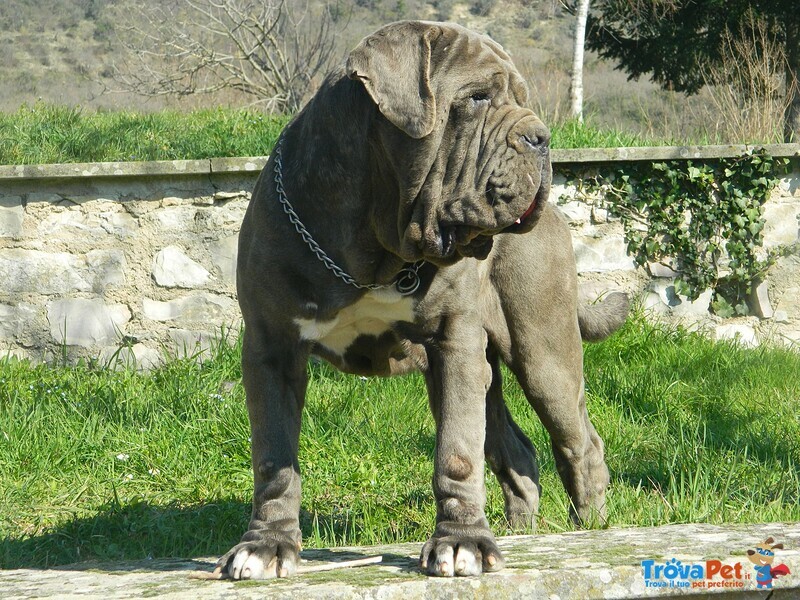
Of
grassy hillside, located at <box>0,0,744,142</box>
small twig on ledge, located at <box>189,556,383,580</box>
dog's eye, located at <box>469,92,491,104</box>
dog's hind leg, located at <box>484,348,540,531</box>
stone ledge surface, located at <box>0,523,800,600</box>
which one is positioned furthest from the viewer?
grassy hillside, located at <box>0,0,744,142</box>

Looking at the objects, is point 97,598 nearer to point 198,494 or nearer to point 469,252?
point 469,252

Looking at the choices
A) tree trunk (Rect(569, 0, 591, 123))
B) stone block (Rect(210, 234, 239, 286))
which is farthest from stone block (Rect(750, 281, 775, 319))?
stone block (Rect(210, 234, 239, 286))

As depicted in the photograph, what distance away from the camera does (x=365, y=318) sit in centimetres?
292

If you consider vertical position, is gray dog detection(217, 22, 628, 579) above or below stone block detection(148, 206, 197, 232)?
below

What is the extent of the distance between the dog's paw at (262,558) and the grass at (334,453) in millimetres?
903

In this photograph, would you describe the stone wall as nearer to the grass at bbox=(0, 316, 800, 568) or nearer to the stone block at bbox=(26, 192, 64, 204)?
the stone block at bbox=(26, 192, 64, 204)

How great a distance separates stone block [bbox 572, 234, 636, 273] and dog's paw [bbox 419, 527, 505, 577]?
398 centimetres

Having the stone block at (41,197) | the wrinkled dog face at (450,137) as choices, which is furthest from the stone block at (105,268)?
the wrinkled dog face at (450,137)

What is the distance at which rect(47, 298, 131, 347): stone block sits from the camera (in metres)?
5.79

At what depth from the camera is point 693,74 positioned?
12.4 metres

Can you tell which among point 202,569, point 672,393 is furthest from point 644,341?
point 202,569

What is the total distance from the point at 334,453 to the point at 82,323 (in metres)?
2.28

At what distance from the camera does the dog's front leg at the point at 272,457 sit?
2463 millimetres

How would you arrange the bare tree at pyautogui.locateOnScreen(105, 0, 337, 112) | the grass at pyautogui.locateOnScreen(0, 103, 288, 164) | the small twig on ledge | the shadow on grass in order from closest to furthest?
the small twig on ledge, the shadow on grass, the grass at pyautogui.locateOnScreen(0, 103, 288, 164), the bare tree at pyautogui.locateOnScreen(105, 0, 337, 112)
